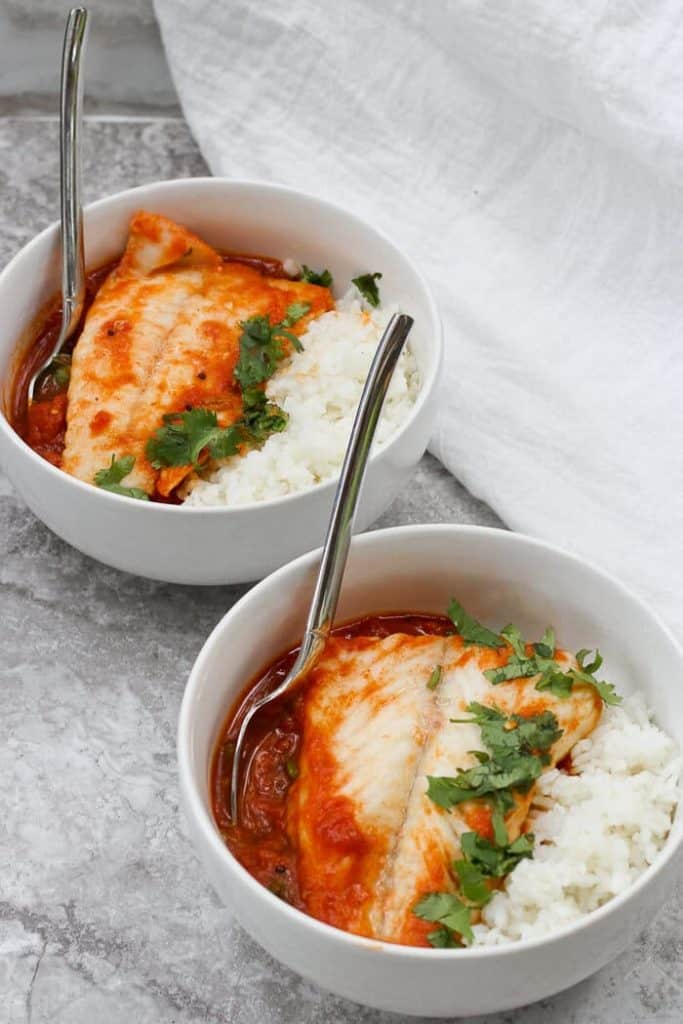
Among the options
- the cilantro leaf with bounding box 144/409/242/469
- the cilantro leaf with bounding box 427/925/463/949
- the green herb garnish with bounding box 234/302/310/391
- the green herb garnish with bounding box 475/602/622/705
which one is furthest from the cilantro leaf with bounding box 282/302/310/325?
the cilantro leaf with bounding box 427/925/463/949

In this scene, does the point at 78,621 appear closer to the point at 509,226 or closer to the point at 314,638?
the point at 314,638

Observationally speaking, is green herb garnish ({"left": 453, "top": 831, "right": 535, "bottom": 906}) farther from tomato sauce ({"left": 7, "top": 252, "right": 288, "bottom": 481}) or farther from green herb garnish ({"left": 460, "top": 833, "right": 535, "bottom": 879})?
tomato sauce ({"left": 7, "top": 252, "right": 288, "bottom": 481})

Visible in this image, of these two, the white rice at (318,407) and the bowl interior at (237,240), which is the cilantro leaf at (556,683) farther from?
the bowl interior at (237,240)

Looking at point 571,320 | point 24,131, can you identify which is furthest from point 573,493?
point 24,131

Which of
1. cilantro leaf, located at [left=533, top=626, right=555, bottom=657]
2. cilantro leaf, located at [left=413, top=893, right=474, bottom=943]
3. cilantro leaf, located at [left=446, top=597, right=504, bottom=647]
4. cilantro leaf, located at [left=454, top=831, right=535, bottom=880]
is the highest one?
cilantro leaf, located at [left=533, top=626, right=555, bottom=657]

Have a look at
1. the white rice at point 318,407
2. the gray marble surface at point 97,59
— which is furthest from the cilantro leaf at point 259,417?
the gray marble surface at point 97,59

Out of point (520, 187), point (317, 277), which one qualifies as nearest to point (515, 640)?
point (317, 277)

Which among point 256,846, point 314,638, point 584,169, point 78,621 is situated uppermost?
point 584,169

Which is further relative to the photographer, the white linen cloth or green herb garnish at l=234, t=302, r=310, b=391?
the white linen cloth
